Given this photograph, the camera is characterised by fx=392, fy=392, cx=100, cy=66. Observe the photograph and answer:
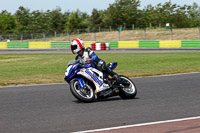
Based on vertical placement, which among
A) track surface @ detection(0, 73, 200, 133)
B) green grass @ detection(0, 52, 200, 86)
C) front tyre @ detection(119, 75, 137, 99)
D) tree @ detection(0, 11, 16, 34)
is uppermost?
tree @ detection(0, 11, 16, 34)

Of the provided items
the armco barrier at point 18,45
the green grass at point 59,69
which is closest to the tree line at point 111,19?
the armco barrier at point 18,45

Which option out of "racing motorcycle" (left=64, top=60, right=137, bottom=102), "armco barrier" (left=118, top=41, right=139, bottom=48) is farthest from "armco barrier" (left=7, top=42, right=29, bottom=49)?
"racing motorcycle" (left=64, top=60, right=137, bottom=102)

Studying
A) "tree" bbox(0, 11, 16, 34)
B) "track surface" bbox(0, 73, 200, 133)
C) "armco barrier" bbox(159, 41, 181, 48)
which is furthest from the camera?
"tree" bbox(0, 11, 16, 34)

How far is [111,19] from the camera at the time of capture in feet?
313

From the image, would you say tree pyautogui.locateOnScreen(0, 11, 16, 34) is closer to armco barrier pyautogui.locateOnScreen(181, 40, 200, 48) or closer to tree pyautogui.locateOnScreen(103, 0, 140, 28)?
tree pyautogui.locateOnScreen(103, 0, 140, 28)

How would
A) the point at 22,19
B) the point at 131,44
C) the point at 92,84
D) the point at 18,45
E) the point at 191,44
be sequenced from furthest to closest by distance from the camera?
1. the point at 22,19
2. the point at 18,45
3. the point at 131,44
4. the point at 191,44
5. the point at 92,84

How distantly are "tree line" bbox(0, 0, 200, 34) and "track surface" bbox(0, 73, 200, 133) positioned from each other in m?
72.8

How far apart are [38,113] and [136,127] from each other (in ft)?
7.12

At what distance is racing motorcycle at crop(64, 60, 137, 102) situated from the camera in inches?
331

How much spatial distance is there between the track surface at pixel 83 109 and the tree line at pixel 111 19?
72788mm

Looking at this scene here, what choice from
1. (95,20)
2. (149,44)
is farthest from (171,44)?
(95,20)

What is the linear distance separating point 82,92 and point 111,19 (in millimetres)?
87787

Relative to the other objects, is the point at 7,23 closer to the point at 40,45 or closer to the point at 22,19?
the point at 22,19

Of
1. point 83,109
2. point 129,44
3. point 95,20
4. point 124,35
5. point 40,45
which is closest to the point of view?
point 83,109
